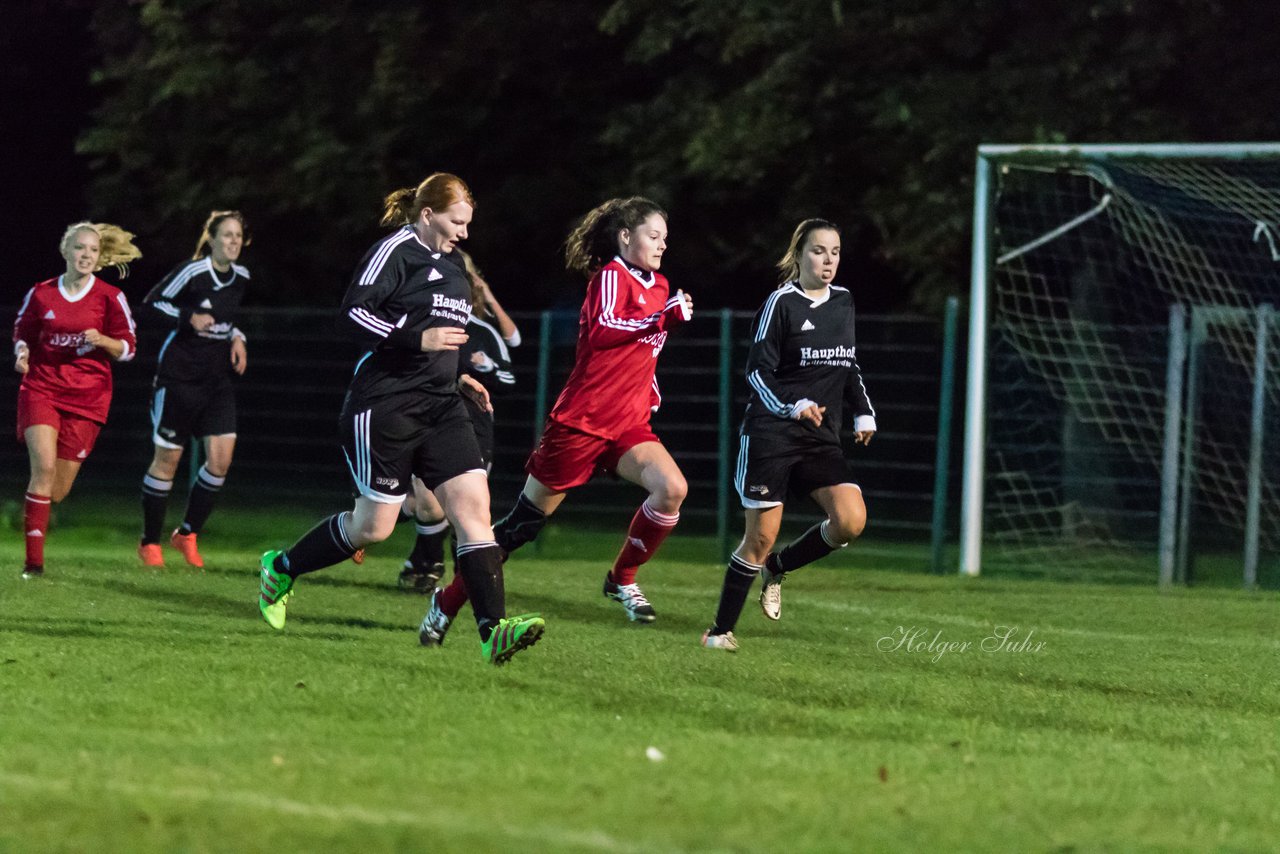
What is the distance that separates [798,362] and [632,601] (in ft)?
5.57

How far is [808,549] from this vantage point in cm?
945

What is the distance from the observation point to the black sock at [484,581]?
25.0ft

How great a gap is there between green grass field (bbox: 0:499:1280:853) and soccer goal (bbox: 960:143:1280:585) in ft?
11.5

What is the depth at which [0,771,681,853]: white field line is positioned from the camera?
16.0 feet

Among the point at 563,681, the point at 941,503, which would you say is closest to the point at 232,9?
the point at 941,503

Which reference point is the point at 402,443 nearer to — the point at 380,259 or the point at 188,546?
the point at 380,259

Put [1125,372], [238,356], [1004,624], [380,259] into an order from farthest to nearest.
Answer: [1125,372]
[238,356]
[1004,624]
[380,259]

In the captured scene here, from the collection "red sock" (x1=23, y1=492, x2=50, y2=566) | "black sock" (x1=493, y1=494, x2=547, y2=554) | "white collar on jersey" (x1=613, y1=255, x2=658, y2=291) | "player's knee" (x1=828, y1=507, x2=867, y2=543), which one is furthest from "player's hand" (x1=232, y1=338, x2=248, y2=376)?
"player's knee" (x1=828, y1=507, x2=867, y2=543)

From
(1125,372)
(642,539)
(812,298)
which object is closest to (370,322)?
(812,298)

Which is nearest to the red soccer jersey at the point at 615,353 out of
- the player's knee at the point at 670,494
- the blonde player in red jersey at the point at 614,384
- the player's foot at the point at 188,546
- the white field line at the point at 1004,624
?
the blonde player in red jersey at the point at 614,384

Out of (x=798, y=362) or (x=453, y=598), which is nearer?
(x=453, y=598)

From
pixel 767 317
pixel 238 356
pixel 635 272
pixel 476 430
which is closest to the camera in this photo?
pixel 767 317

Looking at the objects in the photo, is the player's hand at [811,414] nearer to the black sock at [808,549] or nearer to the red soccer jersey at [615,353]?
the black sock at [808,549]

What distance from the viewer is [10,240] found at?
24484 millimetres
